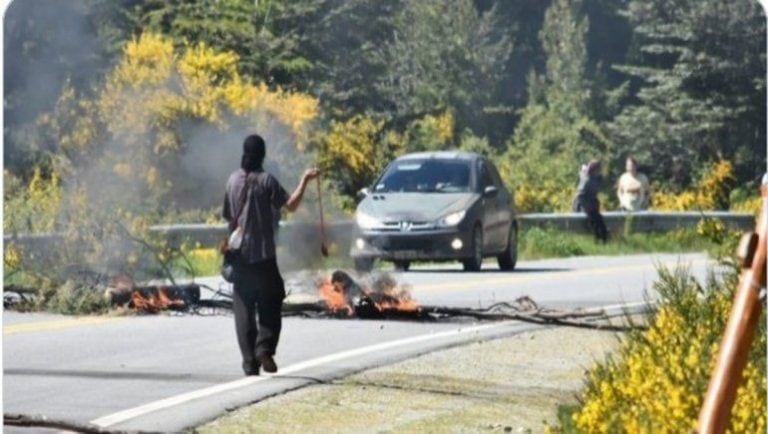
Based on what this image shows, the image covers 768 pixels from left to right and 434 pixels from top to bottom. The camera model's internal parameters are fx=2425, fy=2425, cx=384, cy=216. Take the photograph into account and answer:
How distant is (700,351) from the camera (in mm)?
8227

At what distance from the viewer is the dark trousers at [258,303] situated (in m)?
14.5

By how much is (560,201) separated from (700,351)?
46120mm

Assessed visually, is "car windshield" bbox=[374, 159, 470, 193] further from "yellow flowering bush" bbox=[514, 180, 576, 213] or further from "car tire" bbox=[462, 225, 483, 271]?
"yellow flowering bush" bbox=[514, 180, 576, 213]

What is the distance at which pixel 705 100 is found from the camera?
6506 cm

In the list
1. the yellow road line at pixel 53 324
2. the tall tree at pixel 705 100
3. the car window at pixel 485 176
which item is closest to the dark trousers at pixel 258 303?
the yellow road line at pixel 53 324

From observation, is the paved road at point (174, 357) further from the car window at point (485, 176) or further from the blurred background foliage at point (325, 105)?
the car window at point (485, 176)

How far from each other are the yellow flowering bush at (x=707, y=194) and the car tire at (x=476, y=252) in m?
21.2

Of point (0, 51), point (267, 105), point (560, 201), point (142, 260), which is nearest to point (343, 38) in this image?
point (560, 201)

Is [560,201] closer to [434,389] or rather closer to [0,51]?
[434,389]

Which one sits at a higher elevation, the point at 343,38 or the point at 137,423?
the point at 343,38

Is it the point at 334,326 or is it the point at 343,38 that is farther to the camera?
the point at 343,38

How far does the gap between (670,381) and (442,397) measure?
5.53 m

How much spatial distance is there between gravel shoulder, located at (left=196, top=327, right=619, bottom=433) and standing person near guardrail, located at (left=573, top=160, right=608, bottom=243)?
2280cm

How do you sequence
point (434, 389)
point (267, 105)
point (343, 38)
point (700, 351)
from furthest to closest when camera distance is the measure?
point (343, 38) < point (267, 105) < point (434, 389) < point (700, 351)
